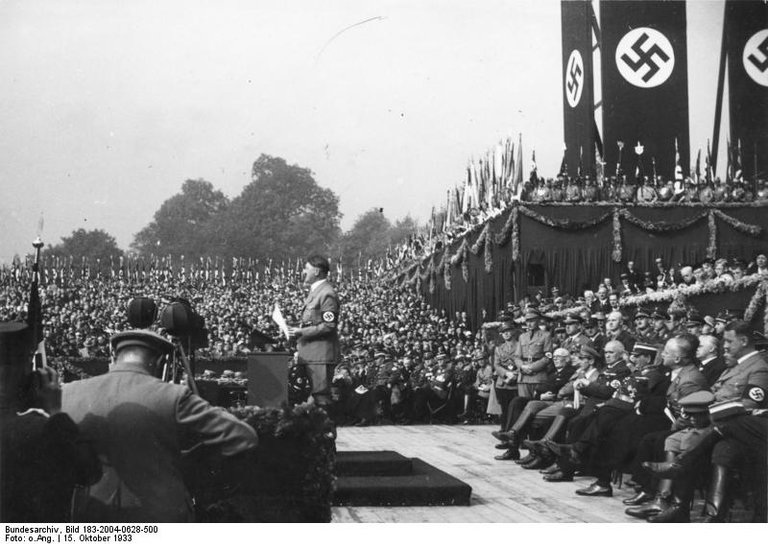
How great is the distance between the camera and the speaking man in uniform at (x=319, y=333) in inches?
264

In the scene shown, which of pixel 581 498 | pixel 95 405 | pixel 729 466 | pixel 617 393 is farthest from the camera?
pixel 617 393

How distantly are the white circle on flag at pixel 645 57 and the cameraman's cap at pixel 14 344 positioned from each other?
15.7 m

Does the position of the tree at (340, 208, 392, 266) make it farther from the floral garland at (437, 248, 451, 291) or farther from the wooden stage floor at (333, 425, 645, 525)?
the wooden stage floor at (333, 425, 645, 525)

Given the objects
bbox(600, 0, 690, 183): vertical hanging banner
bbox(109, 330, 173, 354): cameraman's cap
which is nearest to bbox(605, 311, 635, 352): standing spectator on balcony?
bbox(109, 330, 173, 354): cameraman's cap

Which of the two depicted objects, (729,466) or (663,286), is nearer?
(729,466)

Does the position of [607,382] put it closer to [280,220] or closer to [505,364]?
[505,364]

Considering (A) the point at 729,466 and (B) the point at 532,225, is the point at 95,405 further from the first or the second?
(B) the point at 532,225

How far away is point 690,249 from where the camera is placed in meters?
18.4

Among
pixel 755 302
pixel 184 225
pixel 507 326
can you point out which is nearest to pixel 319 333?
pixel 507 326

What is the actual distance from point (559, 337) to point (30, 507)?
942cm

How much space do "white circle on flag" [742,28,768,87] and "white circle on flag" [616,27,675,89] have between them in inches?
70.9

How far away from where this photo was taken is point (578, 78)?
19781 mm

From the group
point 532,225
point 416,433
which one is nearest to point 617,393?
point 416,433

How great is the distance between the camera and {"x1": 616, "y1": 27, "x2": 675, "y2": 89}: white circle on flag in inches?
680
